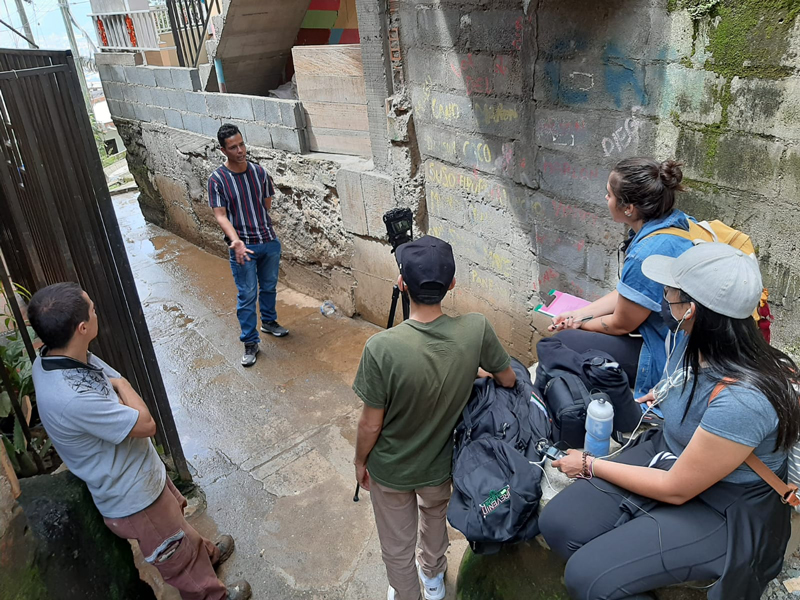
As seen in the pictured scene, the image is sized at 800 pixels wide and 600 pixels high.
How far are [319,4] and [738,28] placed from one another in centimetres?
563

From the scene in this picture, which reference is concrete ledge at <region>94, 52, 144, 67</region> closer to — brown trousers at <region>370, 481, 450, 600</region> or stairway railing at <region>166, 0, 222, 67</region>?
stairway railing at <region>166, 0, 222, 67</region>

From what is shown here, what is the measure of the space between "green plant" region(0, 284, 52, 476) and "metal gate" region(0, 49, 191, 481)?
0.31m

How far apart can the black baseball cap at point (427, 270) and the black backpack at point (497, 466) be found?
48 cm

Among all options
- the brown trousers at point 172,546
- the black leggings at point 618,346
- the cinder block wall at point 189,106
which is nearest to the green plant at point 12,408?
the brown trousers at point 172,546

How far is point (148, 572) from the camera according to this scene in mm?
3068

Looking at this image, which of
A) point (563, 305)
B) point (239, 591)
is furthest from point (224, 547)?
point (563, 305)

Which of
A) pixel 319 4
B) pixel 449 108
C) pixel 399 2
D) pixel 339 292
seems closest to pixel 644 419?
pixel 449 108

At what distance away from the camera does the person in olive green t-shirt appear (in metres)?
2.04


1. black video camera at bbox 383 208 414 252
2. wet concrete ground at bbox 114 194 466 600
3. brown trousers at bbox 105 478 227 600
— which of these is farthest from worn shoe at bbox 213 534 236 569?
black video camera at bbox 383 208 414 252

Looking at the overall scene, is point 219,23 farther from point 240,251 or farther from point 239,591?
point 239,591

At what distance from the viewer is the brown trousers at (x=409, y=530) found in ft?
7.71

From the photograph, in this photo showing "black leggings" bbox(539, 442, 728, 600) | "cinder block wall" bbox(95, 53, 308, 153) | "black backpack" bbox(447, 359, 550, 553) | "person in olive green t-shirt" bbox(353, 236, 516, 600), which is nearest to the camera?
"black leggings" bbox(539, 442, 728, 600)

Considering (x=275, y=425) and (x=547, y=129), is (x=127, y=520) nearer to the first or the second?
(x=275, y=425)

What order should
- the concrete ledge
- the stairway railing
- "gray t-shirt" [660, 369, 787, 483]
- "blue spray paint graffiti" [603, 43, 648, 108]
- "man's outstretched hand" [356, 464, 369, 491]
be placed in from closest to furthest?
"gray t-shirt" [660, 369, 787, 483] < "man's outstretched hand" [356, 464, 369, 491] < "blue spray paint graffiti" [603, 43, 648, 108] < the stairway railing < the concrete ledge
